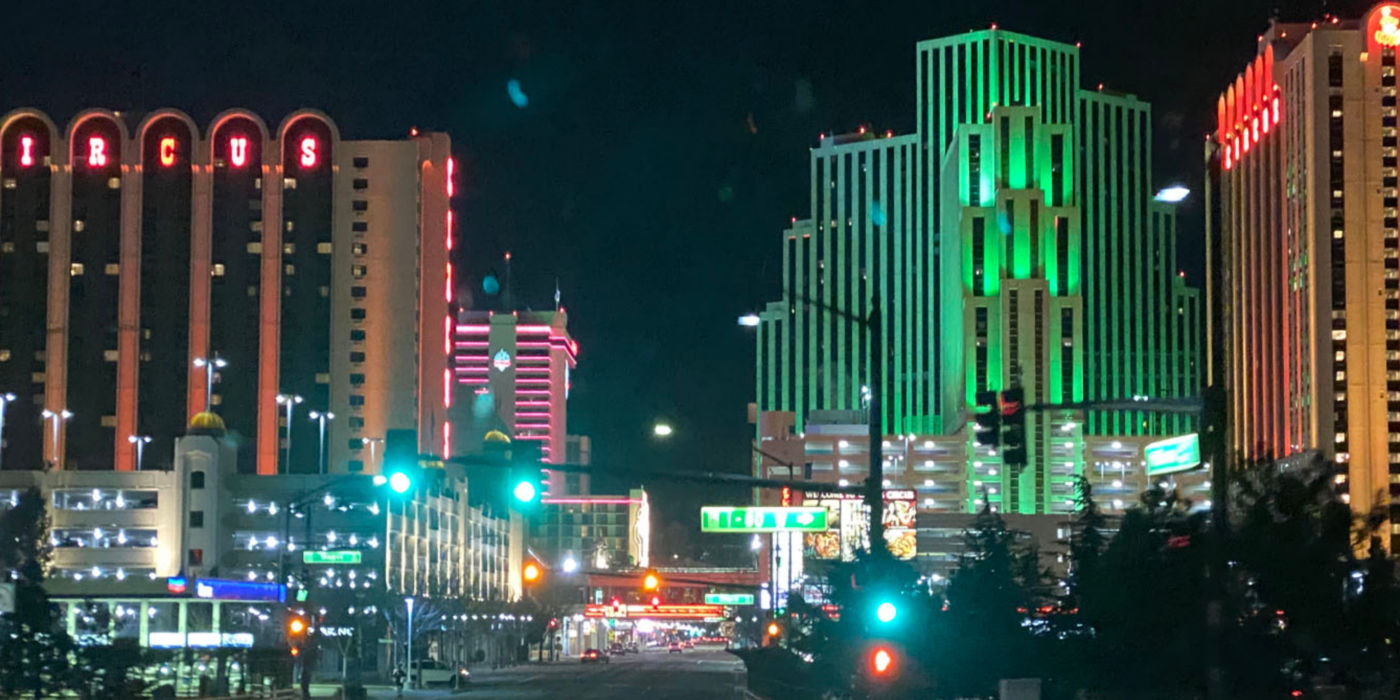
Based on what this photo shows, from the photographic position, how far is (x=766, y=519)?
56.3 meters

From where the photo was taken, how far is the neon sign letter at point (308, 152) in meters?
181

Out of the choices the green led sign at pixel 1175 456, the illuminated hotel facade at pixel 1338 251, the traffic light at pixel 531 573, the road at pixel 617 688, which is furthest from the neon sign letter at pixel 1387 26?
the traffic light at pixel 531 573

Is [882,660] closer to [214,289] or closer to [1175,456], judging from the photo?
[1175,456]

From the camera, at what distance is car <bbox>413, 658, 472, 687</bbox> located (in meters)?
92.4

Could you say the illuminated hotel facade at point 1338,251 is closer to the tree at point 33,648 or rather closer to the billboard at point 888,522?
the billboard at point 888,522

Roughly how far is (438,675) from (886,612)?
211 ft

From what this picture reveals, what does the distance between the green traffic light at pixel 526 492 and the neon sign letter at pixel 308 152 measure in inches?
6170

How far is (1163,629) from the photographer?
1351 inches

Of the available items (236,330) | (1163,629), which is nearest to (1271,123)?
(236,330)

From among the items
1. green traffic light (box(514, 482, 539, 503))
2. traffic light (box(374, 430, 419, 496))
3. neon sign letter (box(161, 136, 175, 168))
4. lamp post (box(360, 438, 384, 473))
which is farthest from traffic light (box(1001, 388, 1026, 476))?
neon sign letter (box(161, 136, 175, 168))

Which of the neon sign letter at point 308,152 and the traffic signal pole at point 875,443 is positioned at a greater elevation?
the neon sign letter at point 308,152

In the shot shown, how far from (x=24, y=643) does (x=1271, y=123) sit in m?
175

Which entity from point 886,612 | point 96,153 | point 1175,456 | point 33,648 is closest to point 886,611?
point 886,612

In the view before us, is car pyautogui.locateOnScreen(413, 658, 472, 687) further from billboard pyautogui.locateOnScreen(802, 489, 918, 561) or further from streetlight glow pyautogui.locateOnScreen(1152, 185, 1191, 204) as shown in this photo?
streetlight glow pyautogui.locateOnScreen(1152, 185, 1191, 204)
